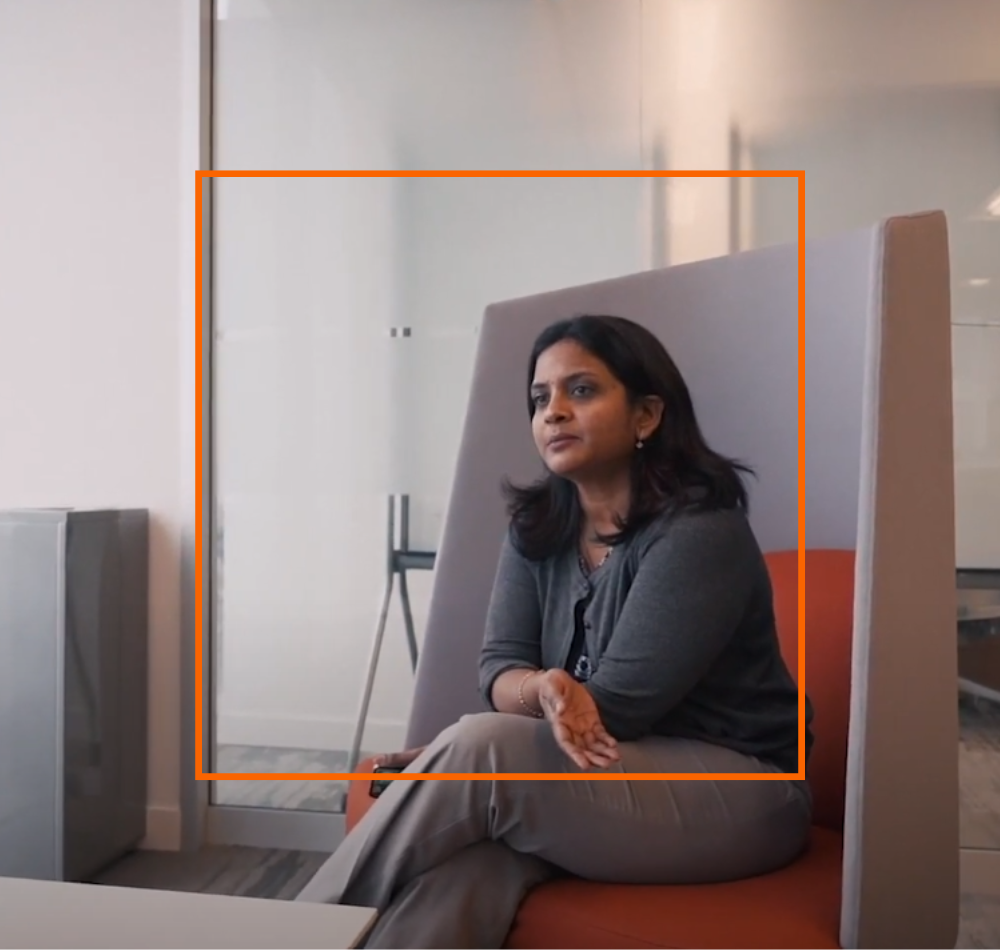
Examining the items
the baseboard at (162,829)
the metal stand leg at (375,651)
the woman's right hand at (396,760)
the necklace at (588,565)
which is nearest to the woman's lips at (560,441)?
the necklace at (588,565)

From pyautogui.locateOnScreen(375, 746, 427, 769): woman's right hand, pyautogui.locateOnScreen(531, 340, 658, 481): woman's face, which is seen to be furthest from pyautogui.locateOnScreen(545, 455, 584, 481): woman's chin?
→ pyautogui.locateOnScreen(375, 746, 427, 769): woman's right hand

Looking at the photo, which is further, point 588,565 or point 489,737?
point 588,565

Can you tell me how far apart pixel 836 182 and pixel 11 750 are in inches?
72.7

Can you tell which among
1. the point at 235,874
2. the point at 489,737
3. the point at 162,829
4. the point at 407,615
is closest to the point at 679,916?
the point at 489,737

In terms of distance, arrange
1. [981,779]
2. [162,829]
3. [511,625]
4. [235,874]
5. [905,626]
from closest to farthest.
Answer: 1. [905,626]
2. [511,625]
3. [981,779]
4. [235,874]
5. [162,829]

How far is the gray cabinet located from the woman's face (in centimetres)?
106

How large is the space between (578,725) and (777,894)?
9.9 inches

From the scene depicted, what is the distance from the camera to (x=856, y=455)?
107cm

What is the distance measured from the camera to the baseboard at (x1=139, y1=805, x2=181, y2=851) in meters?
2.00

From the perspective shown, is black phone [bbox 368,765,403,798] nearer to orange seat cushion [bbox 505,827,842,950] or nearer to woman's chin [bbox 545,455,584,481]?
orange seat cushion [bbox 505,827,842,950]

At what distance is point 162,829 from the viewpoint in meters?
2.00

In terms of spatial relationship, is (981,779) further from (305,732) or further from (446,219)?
(446,219)

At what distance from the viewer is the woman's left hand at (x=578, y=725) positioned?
3.10ft

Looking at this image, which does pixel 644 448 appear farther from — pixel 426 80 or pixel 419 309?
pixel 426 80
